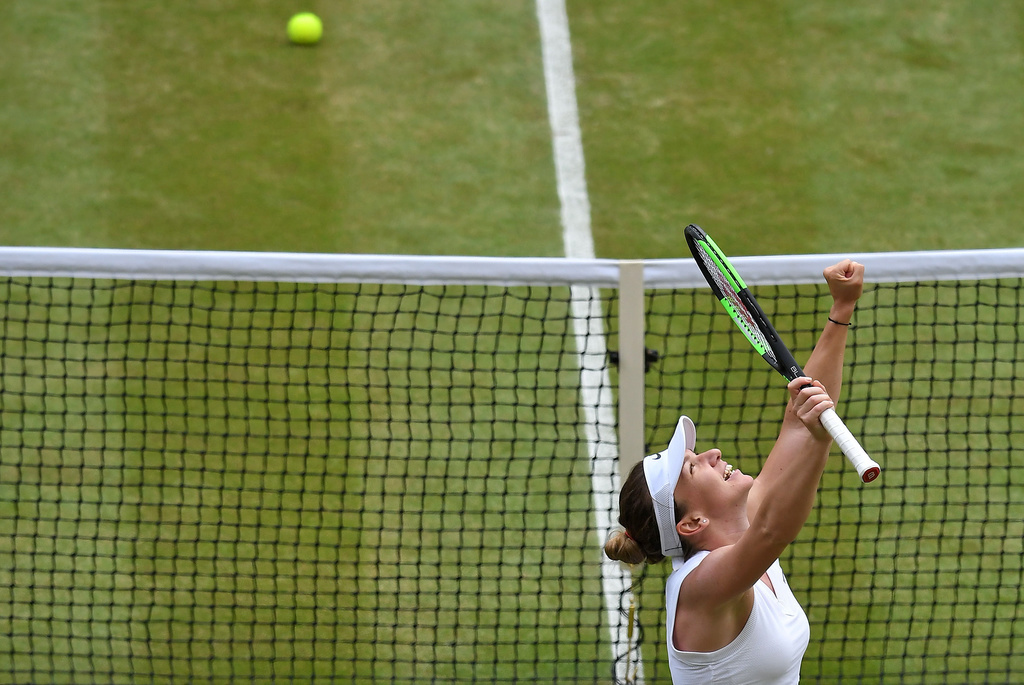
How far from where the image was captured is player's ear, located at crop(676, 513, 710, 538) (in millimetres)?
3346

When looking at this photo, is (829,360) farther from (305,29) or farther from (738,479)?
(305,29)

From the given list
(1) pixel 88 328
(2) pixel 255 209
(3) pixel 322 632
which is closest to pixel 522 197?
(2) pixel 255 209

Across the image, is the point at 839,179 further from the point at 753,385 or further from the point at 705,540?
the point at 705,540

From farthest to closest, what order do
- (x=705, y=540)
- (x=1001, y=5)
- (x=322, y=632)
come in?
1. (x=1001, y=5)
2. (x=322, y=632)
3. (x=705, y=540)

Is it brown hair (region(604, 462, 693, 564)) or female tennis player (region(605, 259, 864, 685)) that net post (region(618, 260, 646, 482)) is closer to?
brown hair (region(604, 462, 693, 564))

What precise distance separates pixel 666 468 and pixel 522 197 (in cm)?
571

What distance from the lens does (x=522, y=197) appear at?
8.88 metres

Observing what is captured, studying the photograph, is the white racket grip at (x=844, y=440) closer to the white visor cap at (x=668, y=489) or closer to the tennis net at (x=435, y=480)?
the white visor cap at (x=668, y=489)

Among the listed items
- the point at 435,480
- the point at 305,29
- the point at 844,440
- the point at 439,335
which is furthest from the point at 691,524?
the point at 305,29

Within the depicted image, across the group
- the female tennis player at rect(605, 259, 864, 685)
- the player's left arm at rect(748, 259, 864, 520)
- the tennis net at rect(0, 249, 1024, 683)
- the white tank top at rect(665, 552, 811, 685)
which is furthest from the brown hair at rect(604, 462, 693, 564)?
the tennis net at rect(0, 249, 1024, 683)

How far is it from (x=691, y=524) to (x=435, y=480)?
376 cm

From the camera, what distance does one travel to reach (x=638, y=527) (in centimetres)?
349

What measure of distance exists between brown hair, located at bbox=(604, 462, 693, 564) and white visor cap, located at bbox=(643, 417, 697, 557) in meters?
0.03

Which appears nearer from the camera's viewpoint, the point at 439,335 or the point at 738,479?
the point at 738,479
